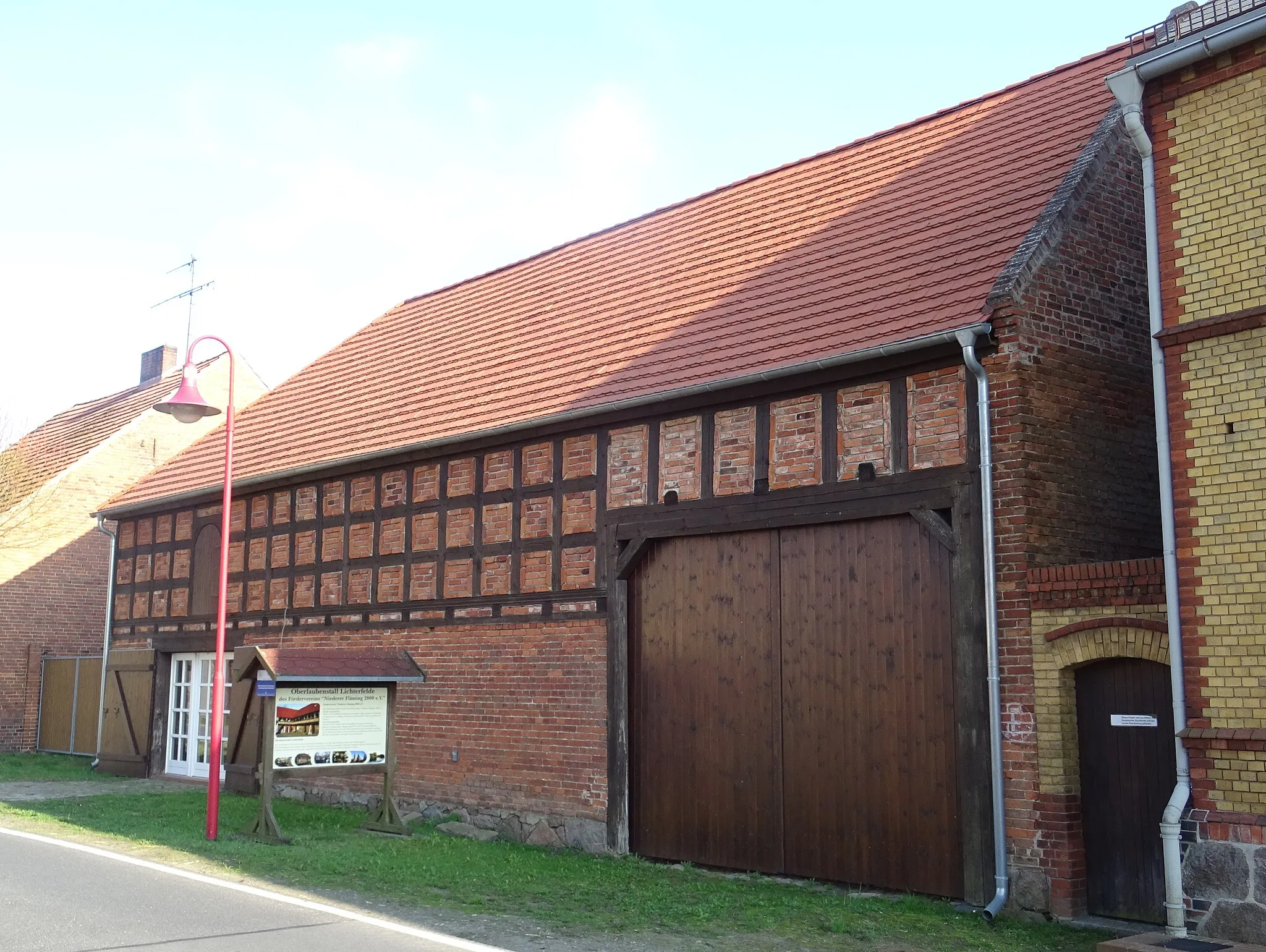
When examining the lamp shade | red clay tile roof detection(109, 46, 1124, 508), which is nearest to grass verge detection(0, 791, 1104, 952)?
the lamp shade

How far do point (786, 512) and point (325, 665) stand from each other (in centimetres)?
525

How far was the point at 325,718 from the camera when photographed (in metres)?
13.2

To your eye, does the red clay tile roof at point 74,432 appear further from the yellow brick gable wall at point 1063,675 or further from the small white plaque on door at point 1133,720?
the small white plaque on door at point 1133,720

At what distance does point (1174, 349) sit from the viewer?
28.5 ft

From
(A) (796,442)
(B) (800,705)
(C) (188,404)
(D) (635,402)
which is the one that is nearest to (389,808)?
(C) (188,404)

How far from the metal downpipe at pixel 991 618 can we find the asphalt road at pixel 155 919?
13.4 ft

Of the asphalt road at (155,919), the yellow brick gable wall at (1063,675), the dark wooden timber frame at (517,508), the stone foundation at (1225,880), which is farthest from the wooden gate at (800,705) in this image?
the asphalt road at (155,919)

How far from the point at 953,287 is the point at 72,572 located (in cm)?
2035

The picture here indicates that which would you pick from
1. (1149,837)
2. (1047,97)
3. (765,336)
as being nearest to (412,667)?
(765,336)

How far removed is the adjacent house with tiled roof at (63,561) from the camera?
23.4 metres

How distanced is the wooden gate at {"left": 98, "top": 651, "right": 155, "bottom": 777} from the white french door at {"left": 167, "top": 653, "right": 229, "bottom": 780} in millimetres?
338

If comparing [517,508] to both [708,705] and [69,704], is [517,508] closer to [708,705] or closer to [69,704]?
[708,705]

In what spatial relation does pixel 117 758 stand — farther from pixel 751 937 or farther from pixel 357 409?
pixel 751 937

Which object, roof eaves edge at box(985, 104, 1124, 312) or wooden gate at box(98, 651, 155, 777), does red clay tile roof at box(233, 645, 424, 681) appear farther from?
roof eaves edge at box(985, 104, 1124, 312)
